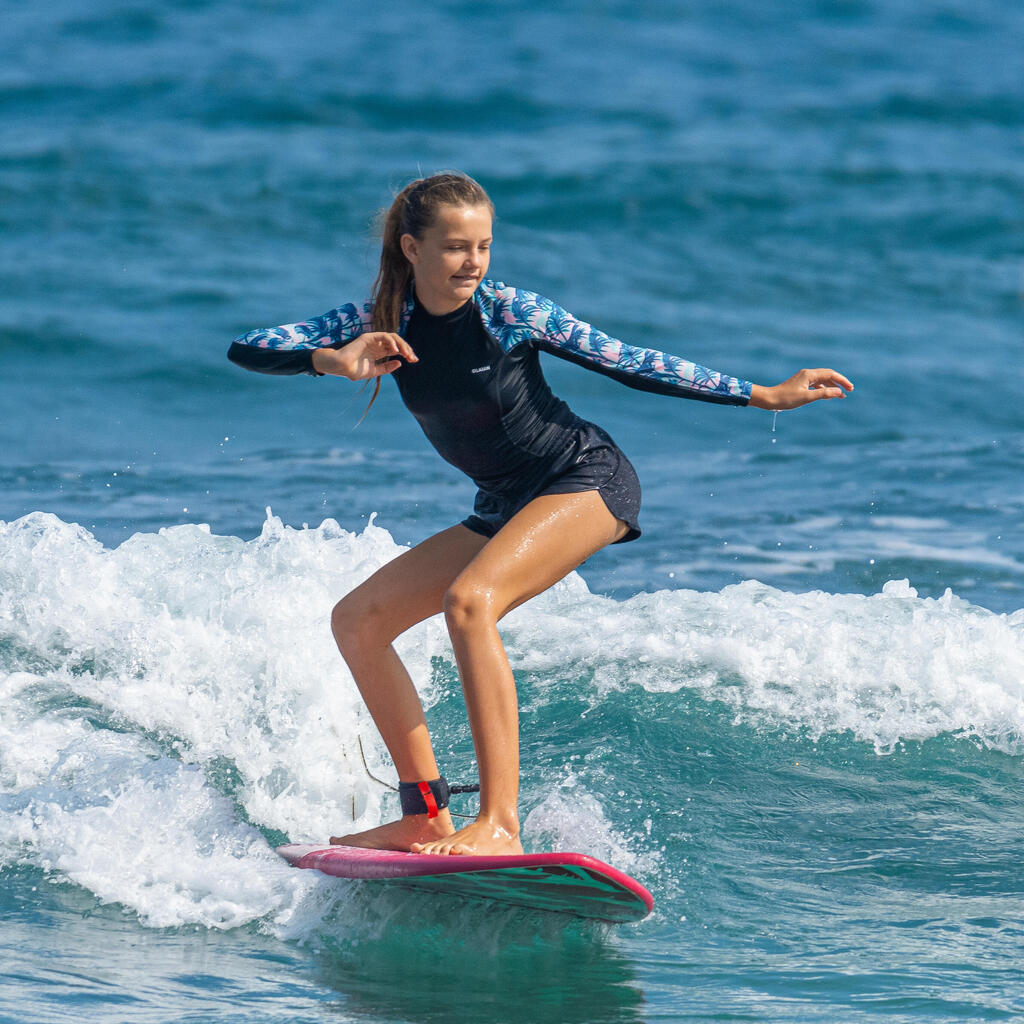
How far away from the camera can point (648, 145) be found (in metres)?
19.5

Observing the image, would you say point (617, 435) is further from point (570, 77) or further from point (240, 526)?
point (570, 77)

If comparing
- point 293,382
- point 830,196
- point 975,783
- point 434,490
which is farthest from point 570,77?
point 975,783

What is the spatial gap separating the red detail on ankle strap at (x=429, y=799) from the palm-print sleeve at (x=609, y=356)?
1.42 metres

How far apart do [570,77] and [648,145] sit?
2.86 metres

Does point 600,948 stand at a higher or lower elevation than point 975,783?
lower

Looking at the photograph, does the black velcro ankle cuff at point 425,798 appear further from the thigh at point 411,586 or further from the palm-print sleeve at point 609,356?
the palm-print sleeve at point 609,356

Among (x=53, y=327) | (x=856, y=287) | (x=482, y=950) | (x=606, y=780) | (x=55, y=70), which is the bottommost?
(x=482, y=950)

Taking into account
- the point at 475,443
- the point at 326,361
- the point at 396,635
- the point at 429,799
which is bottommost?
the point at 429,799

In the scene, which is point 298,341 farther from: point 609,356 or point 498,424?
point 609,356

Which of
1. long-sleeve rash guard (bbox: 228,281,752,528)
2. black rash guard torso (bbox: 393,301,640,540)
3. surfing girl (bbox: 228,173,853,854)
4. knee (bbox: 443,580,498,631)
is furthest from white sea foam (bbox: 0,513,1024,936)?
long-sleeve rash guard (bbox: 228,281,752,528)

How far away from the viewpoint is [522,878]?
154 inches

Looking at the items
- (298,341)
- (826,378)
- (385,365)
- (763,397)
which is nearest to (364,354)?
(385,365)

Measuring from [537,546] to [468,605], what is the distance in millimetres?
297

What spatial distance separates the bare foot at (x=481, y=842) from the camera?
399cm
